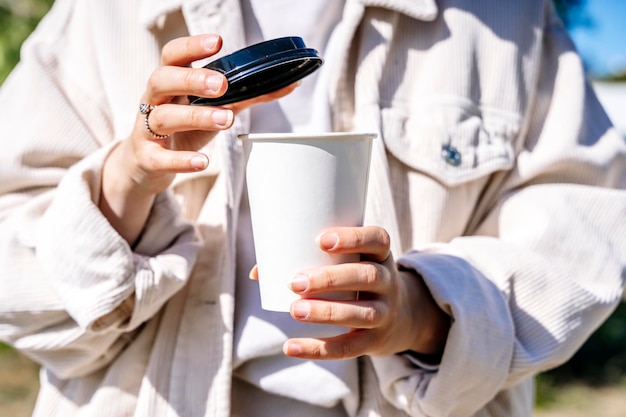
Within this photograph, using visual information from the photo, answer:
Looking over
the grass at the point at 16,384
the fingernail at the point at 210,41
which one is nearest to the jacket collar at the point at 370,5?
the fingernail at the point at 210,41

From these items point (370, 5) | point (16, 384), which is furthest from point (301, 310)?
point (16, 384)

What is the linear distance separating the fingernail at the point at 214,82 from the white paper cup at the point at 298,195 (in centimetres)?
7

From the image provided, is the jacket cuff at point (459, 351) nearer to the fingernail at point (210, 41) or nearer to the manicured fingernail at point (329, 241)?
the manicured fingernail at point (329, 241)

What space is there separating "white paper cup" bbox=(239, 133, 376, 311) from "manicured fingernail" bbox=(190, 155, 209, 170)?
59 millimetres

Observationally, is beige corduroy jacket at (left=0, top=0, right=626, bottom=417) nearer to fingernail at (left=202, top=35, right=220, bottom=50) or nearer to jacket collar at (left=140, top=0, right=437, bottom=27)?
jacket collar at (left=140, top=0, right=437, bottom=27)

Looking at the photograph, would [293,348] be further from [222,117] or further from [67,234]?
[67,234]

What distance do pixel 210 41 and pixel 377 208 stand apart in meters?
0.48

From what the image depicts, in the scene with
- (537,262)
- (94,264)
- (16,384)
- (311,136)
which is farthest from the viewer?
(16,384)

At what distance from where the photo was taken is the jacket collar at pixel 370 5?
54.2 inches

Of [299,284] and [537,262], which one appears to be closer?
[299,284]

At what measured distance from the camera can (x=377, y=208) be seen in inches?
52.8

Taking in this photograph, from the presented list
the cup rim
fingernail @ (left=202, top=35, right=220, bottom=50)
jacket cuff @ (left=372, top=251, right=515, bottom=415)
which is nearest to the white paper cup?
the cup rim

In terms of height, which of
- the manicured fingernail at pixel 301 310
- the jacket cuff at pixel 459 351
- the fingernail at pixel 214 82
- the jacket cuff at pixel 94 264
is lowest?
the jacket cuff at pixel 459 351

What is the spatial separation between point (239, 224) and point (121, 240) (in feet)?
0.86
